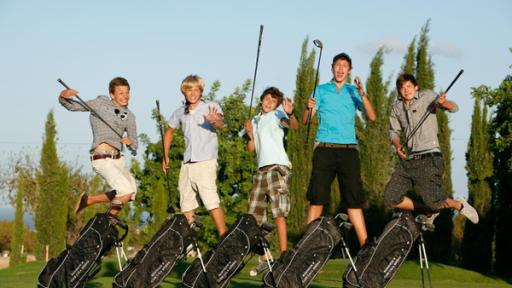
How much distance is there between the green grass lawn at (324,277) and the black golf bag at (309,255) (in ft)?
7.10

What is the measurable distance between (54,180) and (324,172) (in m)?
19.6

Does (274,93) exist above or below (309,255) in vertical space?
above

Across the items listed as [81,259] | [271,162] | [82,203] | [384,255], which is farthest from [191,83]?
[384,255]

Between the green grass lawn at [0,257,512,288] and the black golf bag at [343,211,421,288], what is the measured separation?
87.4 inches

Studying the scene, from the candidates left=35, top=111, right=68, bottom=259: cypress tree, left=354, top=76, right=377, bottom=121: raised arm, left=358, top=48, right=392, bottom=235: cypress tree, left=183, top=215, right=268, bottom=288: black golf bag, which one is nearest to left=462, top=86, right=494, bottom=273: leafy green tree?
left=358, top=48, right=392, bottom=235: cypress tree

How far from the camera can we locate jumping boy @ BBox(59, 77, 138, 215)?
10391 mm

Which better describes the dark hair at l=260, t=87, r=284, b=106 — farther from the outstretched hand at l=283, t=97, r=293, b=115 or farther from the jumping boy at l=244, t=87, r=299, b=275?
the outstretched hand at l=283, t=97, r=293, b=115

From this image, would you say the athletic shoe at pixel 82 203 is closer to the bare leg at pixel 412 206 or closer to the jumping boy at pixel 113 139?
the jumping boy at pixel 113 139

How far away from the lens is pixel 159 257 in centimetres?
977

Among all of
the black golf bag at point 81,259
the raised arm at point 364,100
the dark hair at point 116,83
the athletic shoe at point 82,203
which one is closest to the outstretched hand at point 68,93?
the dark hair at point 116,83

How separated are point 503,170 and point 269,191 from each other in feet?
38.5

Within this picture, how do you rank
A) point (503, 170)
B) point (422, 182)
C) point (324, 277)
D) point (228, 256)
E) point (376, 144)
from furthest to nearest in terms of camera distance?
point (376, 144)
point (503, 170)
point (324, 277)
point (422, 182)
point (228, 256)

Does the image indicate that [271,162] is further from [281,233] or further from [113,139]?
[113,139]

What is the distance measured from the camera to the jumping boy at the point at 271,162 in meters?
11.2
